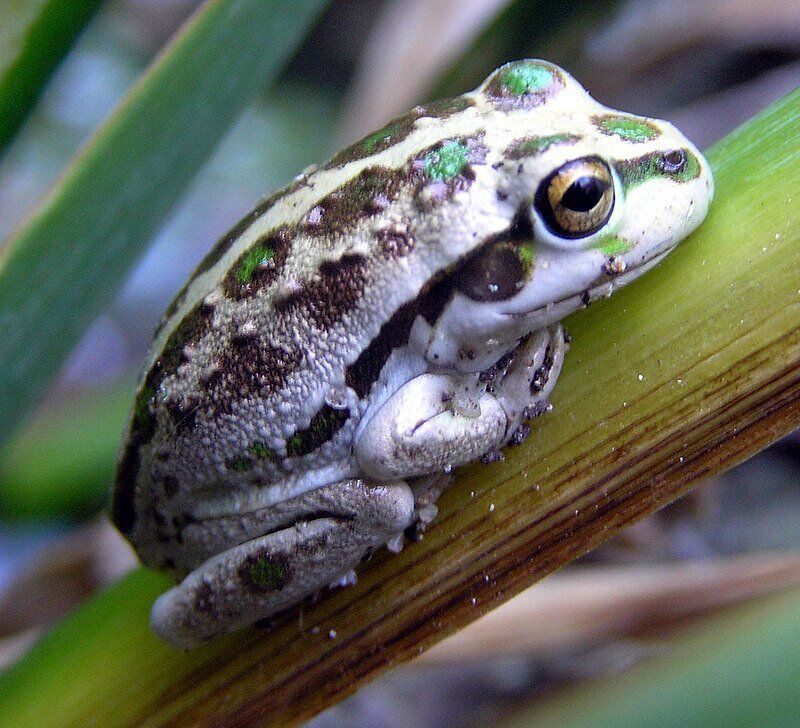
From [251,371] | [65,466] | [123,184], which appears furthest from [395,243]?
[65,466]

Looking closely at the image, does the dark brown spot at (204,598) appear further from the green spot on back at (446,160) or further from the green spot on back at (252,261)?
the green spot on back at (446,160)

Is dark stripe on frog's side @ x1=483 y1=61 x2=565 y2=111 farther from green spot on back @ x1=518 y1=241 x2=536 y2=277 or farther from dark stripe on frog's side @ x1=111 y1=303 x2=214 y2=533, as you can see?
dark stripe on frog's side @ x1=111 y1=303 x2=214 y2=533

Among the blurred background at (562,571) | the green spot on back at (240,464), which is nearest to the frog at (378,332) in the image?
the green spot on back at (240,464)

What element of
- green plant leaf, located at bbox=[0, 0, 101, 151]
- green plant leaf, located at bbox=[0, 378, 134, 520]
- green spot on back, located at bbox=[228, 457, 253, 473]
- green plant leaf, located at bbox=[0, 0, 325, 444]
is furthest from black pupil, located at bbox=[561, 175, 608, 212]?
green plant leaf, located at bbox=[0, 378, 134, 520]

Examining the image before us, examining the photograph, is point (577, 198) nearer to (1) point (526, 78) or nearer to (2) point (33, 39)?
(1) point (526, 78)

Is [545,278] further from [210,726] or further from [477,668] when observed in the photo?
[477,668]
